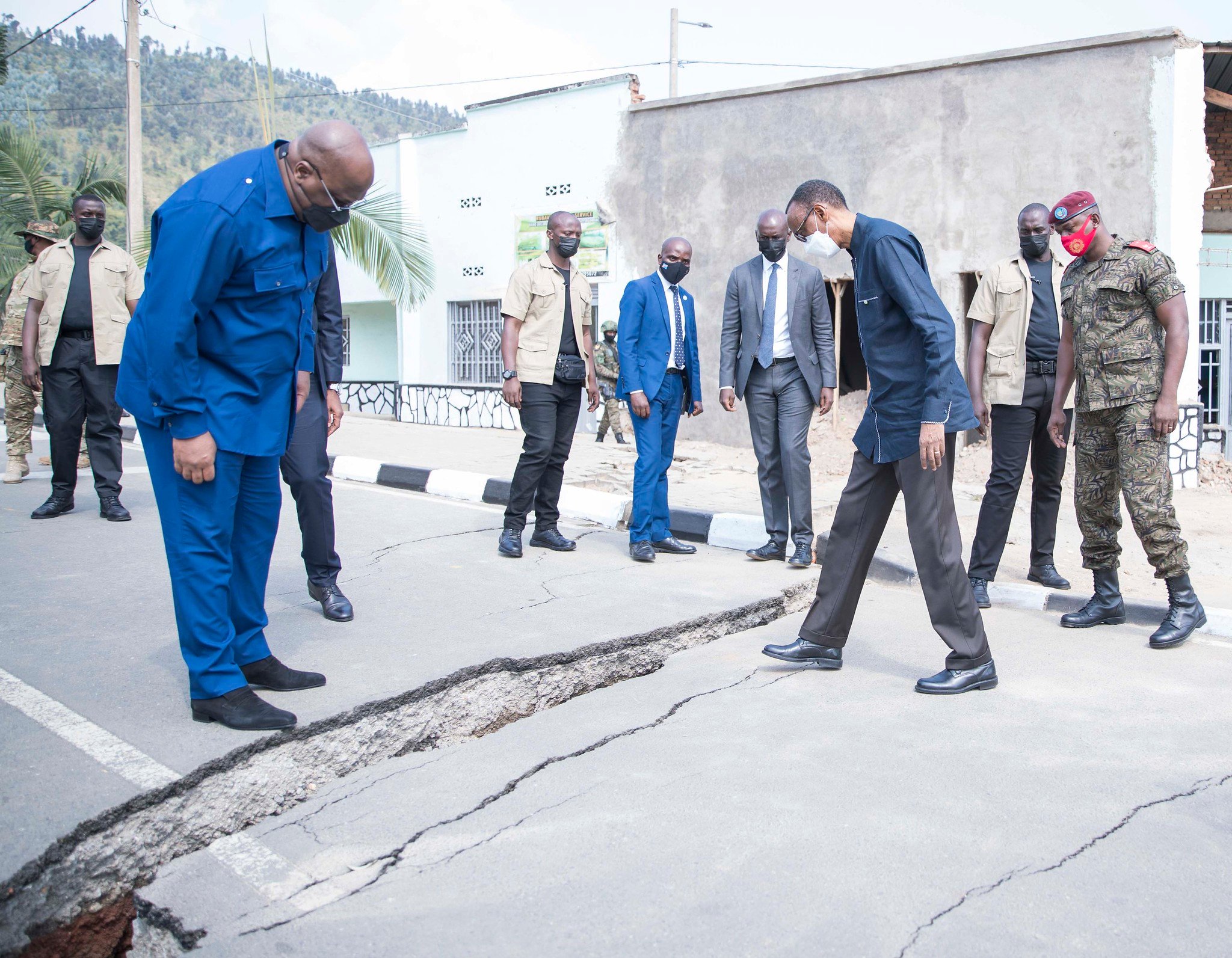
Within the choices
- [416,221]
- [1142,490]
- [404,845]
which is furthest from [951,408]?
[416,221]

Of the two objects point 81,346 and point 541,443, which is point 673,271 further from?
point 81,346

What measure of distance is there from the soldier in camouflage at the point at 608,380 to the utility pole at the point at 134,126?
25.2ft

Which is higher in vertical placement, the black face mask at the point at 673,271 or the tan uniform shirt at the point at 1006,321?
the black face mask at the point at 673,271

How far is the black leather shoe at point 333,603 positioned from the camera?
4.26m

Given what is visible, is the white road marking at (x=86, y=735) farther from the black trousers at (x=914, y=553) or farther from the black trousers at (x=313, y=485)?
the black trousers at (x=914, y=553)

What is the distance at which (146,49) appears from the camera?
211 feet

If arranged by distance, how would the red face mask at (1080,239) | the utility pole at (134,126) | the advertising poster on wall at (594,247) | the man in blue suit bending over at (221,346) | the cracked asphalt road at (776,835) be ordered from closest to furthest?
1. the cracked asphalt road at (776,835)
2. the man in blue suit bending over at (221,346)
3. the red face mask at (1080,239)
4. the advertising poster on wall at (594,247)
5. the utility pole at (134,126)

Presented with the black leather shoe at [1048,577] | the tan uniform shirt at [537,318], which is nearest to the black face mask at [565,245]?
the tan uniform shirt at [537,318]

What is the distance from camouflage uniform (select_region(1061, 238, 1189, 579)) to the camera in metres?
4.21

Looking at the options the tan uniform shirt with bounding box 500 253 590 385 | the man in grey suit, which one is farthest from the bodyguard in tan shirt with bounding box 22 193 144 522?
the man in grey suit

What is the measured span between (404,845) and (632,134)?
41.3ft

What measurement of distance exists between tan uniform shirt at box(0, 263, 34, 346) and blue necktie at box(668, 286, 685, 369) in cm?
476

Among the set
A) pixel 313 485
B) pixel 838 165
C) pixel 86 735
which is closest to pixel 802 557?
pixel 313 485

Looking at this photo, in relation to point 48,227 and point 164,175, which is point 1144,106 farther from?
point 164,175
